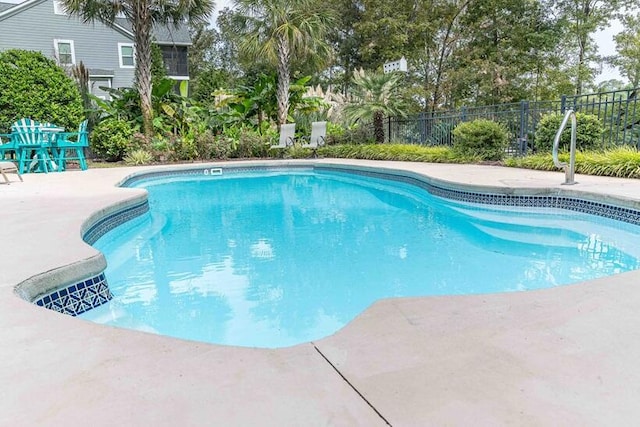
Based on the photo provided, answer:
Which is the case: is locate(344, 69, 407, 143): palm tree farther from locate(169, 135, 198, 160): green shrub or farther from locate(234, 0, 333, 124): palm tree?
locate(169, 135, 198, 160): green shrub

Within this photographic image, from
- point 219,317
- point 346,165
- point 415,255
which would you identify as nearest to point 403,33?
point 346,165

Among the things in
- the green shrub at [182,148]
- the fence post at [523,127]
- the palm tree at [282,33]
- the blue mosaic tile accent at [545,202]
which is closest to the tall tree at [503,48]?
the palm tree at [282,33]

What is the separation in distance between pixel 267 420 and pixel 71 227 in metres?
3.20

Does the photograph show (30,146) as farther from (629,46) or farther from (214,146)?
(629,46)

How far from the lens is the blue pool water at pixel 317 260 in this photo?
2.92 m

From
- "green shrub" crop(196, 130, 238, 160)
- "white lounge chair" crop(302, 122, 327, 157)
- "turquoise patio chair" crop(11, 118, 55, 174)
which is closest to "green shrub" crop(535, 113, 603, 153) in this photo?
"white lounge chair" crop(302, 122, 327, 157)

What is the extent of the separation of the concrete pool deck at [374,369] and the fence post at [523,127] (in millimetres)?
7439

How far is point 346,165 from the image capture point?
10.4 metres

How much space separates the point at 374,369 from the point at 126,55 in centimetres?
2364

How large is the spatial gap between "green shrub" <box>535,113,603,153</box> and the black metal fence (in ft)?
0.78

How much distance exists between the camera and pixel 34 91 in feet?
38.8

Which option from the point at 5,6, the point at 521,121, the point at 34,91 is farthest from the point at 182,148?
the point at 5,6

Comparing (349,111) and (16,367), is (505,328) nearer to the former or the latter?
(16,367)

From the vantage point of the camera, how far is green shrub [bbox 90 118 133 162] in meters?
12.1
